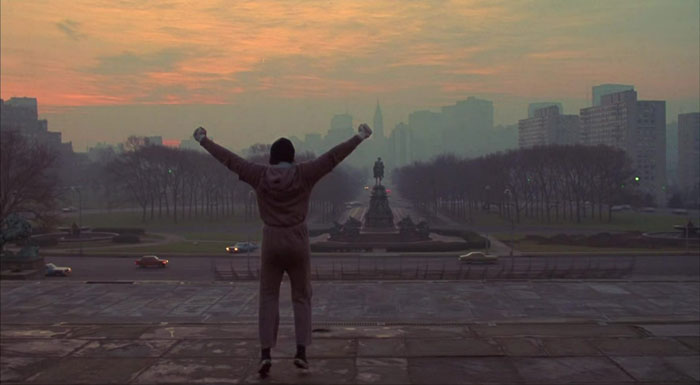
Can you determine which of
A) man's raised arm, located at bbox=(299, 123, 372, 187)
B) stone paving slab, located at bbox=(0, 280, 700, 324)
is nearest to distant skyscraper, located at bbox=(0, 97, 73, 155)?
stone paving slab, located at bbox=(0, 280, 700, 324)

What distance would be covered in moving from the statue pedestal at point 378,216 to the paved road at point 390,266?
1620cm

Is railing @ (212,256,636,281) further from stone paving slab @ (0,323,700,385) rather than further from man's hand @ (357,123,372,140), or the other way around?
man's hand @ (357,123,372,140)

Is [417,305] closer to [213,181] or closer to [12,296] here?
[12,296]

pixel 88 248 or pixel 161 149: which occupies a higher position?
pixel 161 149

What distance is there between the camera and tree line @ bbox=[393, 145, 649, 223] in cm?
8000

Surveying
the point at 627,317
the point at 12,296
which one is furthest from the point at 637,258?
the point at 12,296

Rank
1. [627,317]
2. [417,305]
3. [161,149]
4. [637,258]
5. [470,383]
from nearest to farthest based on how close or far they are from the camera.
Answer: [470,383], [627,317], [417,305], [637,258], [161,149]

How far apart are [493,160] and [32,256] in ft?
247

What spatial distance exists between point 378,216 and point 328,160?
5509 cm

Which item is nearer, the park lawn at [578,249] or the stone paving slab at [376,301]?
the stone paving slab at [376,301]

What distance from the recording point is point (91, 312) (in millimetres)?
12828

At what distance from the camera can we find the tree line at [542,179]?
80000 millimetres

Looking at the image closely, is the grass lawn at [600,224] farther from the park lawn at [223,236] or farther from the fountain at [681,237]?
the park lawn at [223,236]

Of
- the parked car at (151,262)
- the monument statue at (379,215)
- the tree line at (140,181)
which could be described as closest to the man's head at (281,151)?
the parked car at (151,262)
